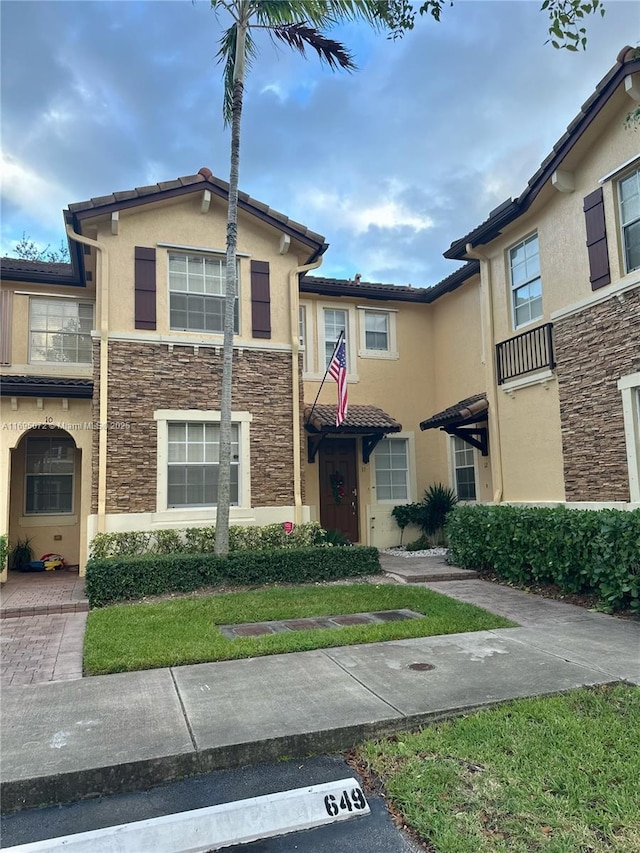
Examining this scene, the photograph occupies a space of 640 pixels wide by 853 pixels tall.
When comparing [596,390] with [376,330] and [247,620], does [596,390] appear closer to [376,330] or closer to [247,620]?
[247,620]

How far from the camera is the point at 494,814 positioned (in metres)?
3.08

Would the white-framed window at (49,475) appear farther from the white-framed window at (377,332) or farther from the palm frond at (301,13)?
the palm frond at (301,13)

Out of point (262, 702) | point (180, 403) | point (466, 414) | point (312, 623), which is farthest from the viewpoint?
point (466, 414)

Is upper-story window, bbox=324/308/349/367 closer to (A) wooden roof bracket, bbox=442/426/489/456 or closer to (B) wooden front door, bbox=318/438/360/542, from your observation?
(B) wooden front door, bbox=318/438/360/542

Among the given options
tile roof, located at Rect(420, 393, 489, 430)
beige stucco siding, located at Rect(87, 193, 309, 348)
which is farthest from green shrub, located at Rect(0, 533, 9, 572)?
tile roof, located at Rect(420, 393, 489, 430)

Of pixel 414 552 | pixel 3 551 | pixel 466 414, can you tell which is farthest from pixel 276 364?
pixel 3 551

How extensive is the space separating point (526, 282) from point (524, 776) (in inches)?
390

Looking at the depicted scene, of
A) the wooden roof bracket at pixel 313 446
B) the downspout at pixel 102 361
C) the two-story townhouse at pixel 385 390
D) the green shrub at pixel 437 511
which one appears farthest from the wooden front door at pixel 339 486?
the downspout at pixel 102 361

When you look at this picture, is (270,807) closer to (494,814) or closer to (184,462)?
(494,814)

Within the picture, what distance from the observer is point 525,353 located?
1139 cm

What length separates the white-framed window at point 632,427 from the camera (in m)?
8.81

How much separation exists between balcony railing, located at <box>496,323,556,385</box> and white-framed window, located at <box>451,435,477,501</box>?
250 centimetres

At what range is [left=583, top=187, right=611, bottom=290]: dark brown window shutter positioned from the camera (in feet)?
31.2

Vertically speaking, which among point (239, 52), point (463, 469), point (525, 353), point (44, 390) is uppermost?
point (239, 52)
